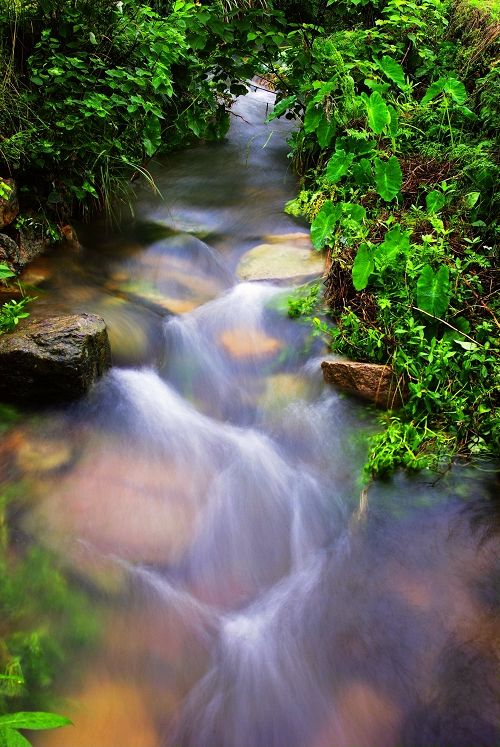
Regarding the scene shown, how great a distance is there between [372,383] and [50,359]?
2.07 metres

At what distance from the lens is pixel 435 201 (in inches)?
157

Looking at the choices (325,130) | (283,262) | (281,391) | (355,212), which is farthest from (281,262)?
(281,391)

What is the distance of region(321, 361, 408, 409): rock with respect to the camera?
10.9ft

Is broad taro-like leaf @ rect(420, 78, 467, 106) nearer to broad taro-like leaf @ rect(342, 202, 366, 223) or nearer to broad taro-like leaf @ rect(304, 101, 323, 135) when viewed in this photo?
broad taro-like leaf @ rect(304, 101, 323, 135)

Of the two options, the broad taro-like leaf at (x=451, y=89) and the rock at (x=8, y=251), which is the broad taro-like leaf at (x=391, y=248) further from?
the rock at (x=8, y=251)

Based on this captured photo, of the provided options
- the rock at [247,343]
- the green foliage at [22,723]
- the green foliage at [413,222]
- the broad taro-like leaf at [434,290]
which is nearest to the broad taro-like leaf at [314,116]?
the green foliage at [413,222]

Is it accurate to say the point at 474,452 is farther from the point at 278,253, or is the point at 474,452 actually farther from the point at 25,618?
the point at 278,253

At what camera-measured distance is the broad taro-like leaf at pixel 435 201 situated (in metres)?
3.95

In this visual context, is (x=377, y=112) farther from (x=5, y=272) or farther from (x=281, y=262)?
(x=5, y=272)

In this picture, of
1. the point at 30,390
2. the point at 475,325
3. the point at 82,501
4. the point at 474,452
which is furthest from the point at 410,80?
the point at 82,501

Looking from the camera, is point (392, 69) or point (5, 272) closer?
point (5, 272)

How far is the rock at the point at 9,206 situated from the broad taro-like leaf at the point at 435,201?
325 centimetres

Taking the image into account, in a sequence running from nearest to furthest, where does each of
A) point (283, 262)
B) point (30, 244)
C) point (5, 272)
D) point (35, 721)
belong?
point (35, 721) < point (5, 272) < point (30, 244) < point (283, 262)

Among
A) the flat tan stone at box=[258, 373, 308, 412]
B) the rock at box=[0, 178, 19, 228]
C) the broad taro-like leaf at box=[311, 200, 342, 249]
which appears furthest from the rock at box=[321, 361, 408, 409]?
the rock at box=[0, 178, 19, 228]
